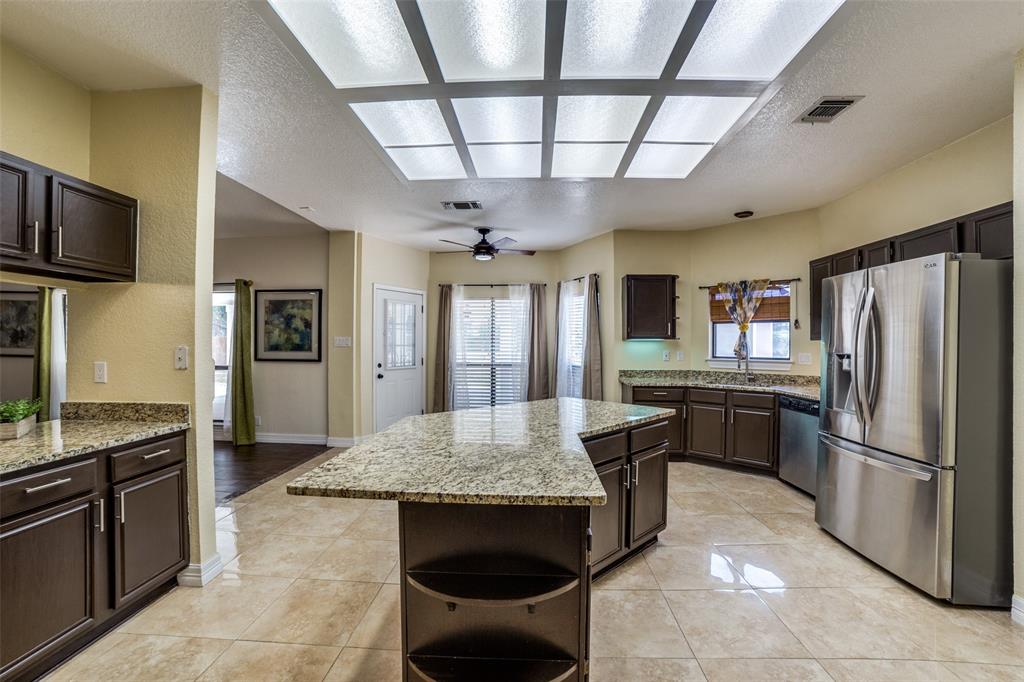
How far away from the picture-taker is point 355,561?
2.63 meters

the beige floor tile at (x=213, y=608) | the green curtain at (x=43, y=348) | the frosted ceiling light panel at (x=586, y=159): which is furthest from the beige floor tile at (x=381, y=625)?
the frosted ceiling light panel at (x=586, y=159)

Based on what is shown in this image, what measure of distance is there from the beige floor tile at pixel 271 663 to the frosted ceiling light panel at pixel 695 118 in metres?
3.26

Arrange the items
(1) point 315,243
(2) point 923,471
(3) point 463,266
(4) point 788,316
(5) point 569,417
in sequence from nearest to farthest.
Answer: (2) point 923,471, (5) point 569,417, (4) point 788,316, (1) point 315,243, (3) point 463,266

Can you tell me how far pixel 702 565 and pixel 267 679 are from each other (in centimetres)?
228

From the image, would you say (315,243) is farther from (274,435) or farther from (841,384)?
(841,384)

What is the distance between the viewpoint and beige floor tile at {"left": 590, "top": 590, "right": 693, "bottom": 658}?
1.86 m

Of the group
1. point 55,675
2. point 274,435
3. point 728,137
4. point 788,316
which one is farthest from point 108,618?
point 788,316

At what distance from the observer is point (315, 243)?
550 centimetres

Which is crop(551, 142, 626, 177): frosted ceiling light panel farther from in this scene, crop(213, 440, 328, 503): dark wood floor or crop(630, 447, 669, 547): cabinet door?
crop(213, 440, 328, 503): dark wood floor

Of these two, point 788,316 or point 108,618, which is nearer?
point 108,618

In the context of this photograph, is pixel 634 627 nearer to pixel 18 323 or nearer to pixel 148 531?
pixel 148 531

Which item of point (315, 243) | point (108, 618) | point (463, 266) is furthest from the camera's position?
point (463, 266)

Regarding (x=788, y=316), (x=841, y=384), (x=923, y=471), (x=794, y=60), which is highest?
(x=794, y=60)

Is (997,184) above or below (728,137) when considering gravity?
below
